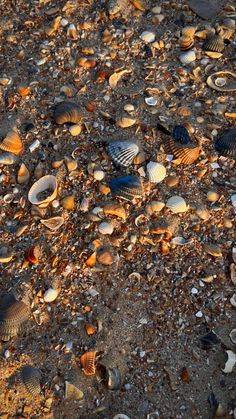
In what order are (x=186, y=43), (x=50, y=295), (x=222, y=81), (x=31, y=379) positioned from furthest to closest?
(x=186, y=43)
(x=222, y=81)
(x=50, y=295)
(x=31, y=379)

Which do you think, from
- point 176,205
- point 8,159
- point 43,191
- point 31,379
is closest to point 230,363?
point 176,205

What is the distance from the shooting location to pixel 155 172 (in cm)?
312

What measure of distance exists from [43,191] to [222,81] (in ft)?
4.58

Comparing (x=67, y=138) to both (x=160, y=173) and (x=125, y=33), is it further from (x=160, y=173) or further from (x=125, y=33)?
(x=125, y=33)

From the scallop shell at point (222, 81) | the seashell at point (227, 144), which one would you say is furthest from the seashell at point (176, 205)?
the scallop shell at point (222, 81)

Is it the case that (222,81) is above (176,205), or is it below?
above

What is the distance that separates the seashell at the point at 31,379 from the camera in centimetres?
267

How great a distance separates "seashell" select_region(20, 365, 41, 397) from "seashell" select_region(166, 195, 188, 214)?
1145 mm

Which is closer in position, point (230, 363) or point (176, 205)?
point (230, 363)

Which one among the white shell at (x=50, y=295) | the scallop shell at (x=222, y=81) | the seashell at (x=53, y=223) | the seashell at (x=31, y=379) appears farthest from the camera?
the scallop shell at (x=222, y=81)

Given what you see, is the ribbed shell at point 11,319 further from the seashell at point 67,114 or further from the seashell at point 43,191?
the seashell at point 67,114

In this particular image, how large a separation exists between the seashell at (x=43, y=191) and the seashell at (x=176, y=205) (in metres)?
0.66

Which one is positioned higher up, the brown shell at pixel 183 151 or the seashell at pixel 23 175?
the seashell at pixel 23 175

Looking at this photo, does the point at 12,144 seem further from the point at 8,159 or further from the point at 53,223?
the point at 53,223
